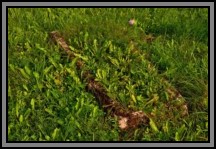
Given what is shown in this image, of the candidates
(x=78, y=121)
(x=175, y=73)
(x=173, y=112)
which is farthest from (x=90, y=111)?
(x=175, y=73)

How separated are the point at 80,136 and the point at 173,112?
944 millimetres

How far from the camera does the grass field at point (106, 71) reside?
12.6 ft

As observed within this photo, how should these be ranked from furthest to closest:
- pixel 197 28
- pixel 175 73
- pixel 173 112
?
pixel 197 28, pixel 175 73, pixel 173 112

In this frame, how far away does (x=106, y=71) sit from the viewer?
4.49 m

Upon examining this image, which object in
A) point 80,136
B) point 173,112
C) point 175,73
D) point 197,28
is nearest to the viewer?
point 80,136

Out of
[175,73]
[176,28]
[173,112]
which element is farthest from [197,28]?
[173,112]

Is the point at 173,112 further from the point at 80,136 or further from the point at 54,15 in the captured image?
the point at 54,15

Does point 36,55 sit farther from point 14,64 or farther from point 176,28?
point 176,28

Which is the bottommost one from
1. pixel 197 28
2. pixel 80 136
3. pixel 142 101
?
pixel 80 136

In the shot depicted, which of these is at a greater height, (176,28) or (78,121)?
(176,28)

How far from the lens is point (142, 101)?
4.08m

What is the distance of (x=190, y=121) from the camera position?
390 centimetres

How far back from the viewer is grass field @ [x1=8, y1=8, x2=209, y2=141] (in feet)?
12.6

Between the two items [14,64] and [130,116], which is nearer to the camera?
[130,116]
